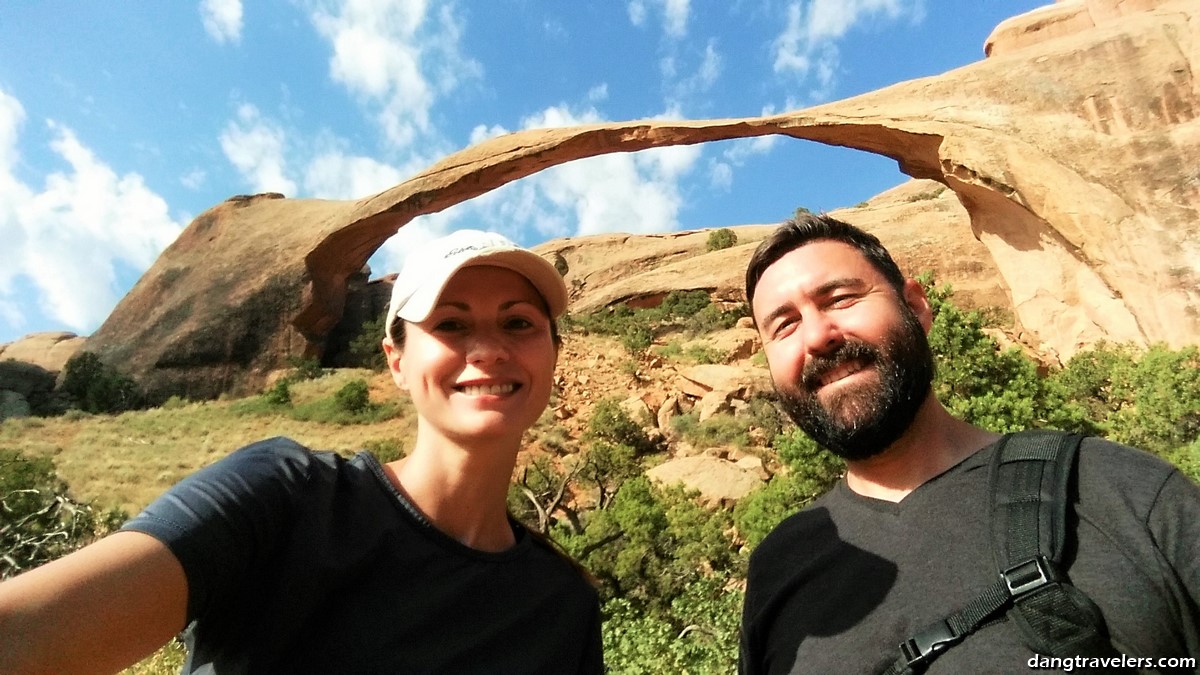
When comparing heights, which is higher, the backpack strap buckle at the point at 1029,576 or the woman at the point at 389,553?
the woman at the point at 389,553

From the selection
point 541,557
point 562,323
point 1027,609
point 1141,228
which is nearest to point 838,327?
point 1027,609

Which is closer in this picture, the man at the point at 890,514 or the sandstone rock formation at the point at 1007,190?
the man at the point at 890,514

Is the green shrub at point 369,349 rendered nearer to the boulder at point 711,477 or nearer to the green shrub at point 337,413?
the green shrub at point 337,413

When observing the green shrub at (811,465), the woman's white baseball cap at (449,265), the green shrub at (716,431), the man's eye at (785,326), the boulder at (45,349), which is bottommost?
the green shrub at (811,465)

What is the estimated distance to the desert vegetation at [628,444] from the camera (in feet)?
17.1

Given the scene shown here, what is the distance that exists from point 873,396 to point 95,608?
130 cm

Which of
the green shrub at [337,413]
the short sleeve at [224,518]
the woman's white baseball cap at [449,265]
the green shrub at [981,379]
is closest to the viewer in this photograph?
the short sleeve at [224,518]

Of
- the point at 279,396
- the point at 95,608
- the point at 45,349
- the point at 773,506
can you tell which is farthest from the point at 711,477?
the point at 45,349

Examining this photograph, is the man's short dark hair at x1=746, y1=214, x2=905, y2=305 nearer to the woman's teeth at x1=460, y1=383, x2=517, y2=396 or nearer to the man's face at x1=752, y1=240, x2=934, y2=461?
the man's face at x1=752, y1=240, x2=934, y2=461

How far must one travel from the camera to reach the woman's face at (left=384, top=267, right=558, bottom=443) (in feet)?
3.77

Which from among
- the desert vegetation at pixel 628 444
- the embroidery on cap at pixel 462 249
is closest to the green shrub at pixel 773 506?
the desert vegetation at pixel 628 444

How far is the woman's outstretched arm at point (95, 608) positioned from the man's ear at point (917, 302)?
1.47m

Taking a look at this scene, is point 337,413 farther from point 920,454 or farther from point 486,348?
point 920,454

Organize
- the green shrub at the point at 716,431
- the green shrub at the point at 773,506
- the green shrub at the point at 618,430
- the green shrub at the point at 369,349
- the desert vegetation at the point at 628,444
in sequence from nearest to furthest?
the desert vegetation at the point at 628,444
the green shrub at the point at 773,506
the green shrub at the point at 716,431
the green shrub at the point at 618,430
the green shrub at the point at 369,349
